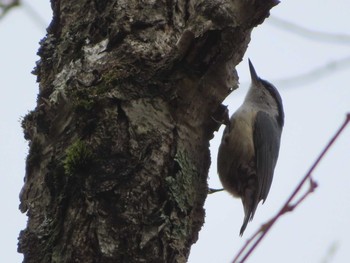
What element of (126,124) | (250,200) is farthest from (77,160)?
(250,200)

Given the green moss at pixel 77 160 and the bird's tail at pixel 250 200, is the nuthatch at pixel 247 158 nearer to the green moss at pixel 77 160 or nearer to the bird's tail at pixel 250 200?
the bird's tail at pixel 250 200

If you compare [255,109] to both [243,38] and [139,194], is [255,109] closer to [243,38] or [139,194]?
[243,38]

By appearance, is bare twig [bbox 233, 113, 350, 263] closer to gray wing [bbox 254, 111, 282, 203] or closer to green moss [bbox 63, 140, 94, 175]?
green moss [bbox 63, 140, 94, 175]

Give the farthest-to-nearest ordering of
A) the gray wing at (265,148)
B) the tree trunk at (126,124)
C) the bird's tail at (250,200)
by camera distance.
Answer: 1. the gray wing at (265,148)
2. the bird's tail at (250,200)
3. the tree trunk at (126,124)

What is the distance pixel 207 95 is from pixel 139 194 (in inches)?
25.4

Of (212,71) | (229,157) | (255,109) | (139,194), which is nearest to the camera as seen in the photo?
(139,194)

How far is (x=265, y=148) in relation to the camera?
3.98 meters


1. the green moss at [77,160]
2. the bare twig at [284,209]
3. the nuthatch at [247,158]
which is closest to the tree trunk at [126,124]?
the green moss at [77,160]

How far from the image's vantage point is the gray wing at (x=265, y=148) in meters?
3.82

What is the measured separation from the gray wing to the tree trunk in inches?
58.6

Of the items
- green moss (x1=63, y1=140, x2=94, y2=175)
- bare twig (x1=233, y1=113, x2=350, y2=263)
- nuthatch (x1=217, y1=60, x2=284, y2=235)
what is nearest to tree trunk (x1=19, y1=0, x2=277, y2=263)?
green moss (x1=63, y1=140, x2=94, y2=175)

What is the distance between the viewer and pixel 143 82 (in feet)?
6.98

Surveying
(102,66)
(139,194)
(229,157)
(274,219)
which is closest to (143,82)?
(102,66)

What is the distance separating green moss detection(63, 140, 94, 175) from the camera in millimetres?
1854
